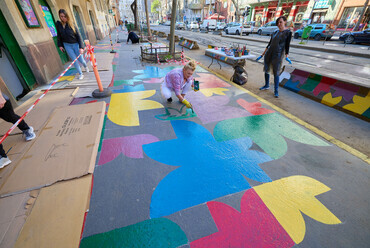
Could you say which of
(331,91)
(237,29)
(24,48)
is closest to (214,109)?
(331,91)

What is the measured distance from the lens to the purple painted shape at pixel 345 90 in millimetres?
3912

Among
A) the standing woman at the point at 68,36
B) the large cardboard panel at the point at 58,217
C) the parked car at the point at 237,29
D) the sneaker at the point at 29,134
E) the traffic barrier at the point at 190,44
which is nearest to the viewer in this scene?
the large cardboard panel at the point at 58,217

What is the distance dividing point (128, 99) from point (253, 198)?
152 inches

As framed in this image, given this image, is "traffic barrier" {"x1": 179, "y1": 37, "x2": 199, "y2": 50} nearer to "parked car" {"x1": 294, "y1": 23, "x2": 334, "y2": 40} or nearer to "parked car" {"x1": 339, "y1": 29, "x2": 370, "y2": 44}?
"parked car" {"x1": 294, "y1": 23, "x2": 334, "y2": 40}

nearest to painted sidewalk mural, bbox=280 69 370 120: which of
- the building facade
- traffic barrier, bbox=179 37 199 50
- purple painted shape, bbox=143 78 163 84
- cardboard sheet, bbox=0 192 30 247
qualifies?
purple painted shape, bbox=143 78 163 84

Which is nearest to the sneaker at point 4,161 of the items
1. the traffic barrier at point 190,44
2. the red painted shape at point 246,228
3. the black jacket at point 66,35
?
the red painted shape at point 246,228

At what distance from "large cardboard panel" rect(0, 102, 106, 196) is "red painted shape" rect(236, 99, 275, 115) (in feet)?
11.4

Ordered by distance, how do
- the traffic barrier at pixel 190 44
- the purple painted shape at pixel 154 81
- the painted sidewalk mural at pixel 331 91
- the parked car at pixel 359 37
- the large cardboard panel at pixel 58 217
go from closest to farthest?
the large cardboard panel at pixel 58 217 < the painted sidewalk mural at pixel 331 91 < the purple painted shape at pixel 154 81 < the traffic barrier at pixel 190 44 < the parked car at pixel 359 37

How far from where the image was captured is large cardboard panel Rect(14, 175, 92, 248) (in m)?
1.53

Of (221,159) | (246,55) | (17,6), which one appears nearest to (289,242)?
(221,159)

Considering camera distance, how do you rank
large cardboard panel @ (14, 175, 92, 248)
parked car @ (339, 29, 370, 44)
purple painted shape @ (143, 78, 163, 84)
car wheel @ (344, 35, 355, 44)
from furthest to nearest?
1. car wheel @ (344, 35, 355, 44)
2. parked car @ (339, 29, 370, 44)
3. purple painted shape @ (143, 78, 163, 84)
4. large cardboard panel @ (14, 175, 92, 248)

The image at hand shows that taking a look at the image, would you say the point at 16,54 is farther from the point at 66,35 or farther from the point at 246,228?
the point at 246,228

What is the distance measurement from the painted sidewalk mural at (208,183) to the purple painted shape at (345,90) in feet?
5.81

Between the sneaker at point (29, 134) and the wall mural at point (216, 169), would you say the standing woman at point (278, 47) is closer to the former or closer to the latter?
the wall mural at point (216, 169)
